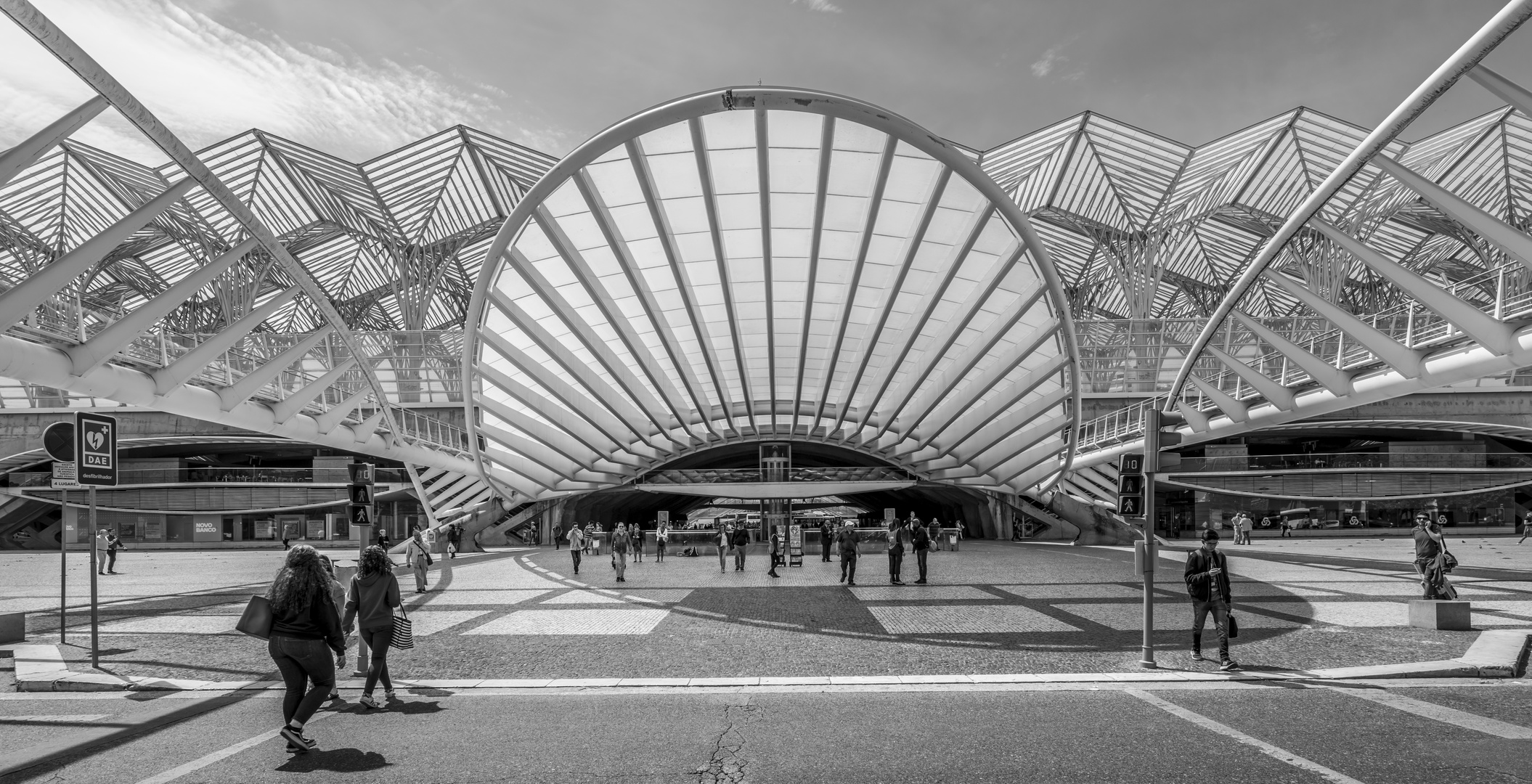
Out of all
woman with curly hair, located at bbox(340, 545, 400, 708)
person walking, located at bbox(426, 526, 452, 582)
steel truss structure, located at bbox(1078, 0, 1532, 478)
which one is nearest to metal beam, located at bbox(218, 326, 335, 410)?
woman with curly hair, located at bbox(340, 545, 400, 708)

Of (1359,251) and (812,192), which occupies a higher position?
(812,192)

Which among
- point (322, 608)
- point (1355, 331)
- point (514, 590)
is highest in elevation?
point (1355, 331)

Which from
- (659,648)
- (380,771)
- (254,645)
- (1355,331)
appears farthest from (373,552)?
(1355,331)

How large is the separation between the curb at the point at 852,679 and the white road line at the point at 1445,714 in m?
0.92

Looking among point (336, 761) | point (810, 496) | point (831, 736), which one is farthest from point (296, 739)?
point (810, 496)

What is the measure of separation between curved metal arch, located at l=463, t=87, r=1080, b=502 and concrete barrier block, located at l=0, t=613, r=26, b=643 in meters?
11.2

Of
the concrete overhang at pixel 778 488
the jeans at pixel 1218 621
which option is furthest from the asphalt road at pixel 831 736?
the concrete overhang at pixel 778 488

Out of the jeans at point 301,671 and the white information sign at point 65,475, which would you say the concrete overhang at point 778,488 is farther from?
the jeans at point 301,671

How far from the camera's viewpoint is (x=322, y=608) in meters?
6.89

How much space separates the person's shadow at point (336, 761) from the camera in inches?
251

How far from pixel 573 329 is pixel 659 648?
47.3ft

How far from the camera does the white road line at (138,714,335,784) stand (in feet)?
20.4

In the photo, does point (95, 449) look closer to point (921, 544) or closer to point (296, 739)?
point (296, 739)

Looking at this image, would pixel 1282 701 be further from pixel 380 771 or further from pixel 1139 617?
pixel 380 771
